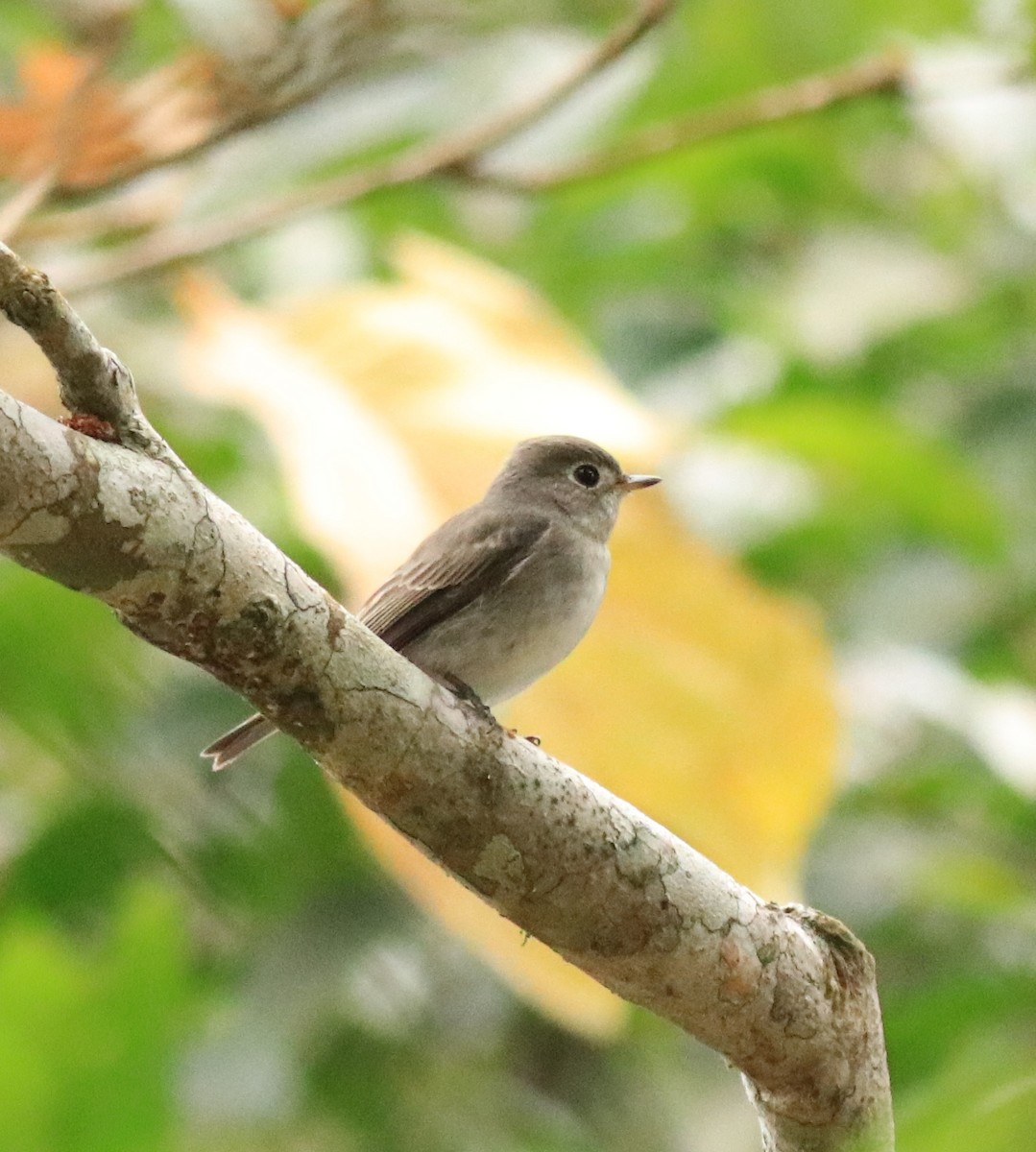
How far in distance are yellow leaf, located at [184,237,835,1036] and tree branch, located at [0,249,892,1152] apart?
0.34 metres

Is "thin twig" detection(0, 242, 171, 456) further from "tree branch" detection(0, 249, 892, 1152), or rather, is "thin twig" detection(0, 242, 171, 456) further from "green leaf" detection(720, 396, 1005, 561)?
"green leaf" detection(720, 396, 1005, 561)

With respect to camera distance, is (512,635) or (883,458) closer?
(512,635)

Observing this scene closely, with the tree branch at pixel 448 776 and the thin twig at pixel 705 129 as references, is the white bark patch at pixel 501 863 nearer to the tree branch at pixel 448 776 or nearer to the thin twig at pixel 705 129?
the tree branch at pixel 448 776

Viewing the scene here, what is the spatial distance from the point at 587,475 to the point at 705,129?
2.88ft

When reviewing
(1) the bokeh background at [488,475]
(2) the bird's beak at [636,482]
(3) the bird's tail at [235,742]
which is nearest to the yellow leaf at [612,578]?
(1) the bokeh background at [488,475]

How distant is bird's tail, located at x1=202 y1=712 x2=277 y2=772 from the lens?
→ 9.64 feet

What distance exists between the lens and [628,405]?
340 cm

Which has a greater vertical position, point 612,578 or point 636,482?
point 612,578

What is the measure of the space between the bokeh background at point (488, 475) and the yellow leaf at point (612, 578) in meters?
0.01

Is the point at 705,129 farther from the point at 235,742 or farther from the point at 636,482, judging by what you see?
the point at 235,742

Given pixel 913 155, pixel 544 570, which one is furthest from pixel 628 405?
pixel 913 155

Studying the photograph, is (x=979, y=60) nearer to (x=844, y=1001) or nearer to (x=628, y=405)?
(x=628, y=405)

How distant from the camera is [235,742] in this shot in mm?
2967

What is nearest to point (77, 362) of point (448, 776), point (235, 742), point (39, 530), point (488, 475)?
point (39, 530)
